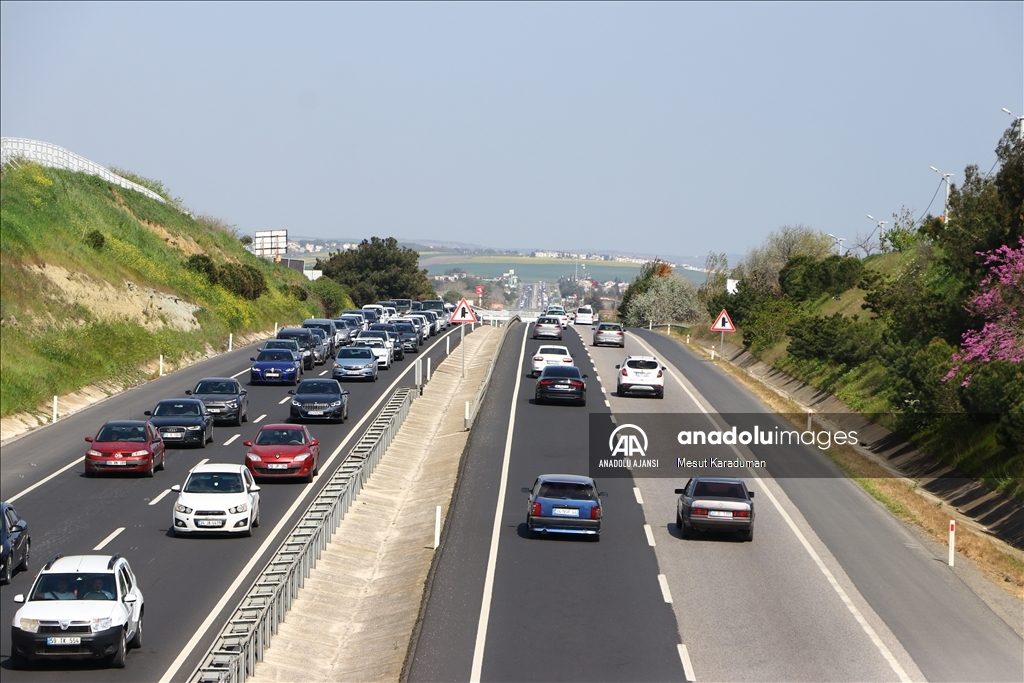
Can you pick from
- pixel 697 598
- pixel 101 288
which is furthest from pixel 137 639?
pixel 101 288

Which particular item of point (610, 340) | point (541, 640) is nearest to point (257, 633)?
point (541, 640)

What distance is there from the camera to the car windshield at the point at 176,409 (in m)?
36.8

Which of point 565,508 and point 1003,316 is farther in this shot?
point 1003,316

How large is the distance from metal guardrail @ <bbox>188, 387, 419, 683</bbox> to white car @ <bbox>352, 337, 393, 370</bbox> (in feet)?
61.9

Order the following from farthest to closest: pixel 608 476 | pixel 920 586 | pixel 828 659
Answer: pixel 608 476, pixel 920 586, pixel 828 659

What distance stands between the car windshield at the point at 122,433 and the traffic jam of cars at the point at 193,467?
0.03 metres

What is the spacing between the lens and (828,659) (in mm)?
19125

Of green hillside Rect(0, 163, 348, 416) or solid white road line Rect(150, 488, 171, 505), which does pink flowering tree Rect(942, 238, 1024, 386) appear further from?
green hillside Rect(0, 163, 348, 416)

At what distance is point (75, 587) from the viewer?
18672 millimetres

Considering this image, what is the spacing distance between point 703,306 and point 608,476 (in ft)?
302

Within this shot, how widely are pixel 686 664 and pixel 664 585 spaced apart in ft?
15.6

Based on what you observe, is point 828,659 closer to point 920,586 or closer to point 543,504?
point 920,586

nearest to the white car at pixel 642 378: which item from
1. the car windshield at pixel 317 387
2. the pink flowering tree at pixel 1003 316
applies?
the car windshield at pixel 317 387

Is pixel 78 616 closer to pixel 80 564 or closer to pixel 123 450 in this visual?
pixel 80 564
